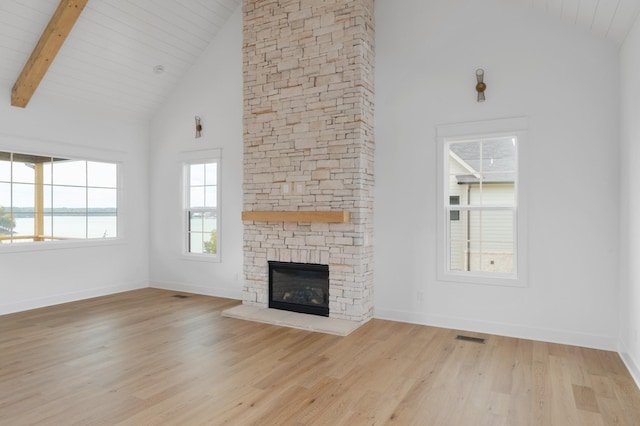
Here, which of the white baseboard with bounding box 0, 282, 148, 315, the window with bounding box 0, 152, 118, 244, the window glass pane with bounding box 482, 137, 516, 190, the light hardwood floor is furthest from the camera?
the window with bounding box 0, 152, 118, 244

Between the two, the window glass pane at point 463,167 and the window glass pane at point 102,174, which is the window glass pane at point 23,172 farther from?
the window glass pane at point 463,167

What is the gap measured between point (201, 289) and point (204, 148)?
2.21 meters

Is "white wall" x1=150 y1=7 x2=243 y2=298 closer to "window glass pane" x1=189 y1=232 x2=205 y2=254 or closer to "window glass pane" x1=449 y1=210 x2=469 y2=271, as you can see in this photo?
"window glass pane" x1=189 y1=232 x2=205 y2=254

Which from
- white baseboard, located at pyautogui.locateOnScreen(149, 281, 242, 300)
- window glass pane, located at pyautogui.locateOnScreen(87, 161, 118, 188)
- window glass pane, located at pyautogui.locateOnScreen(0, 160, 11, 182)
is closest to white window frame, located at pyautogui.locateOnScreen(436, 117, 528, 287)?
white baseboard, located at pyautogui.locateOnScreen(149, 281, 242, 300)

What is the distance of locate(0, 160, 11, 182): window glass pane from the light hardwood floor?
193cm

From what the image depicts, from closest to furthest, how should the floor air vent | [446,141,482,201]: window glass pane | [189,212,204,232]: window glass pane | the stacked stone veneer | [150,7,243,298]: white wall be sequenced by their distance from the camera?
the floor air vent, [446,141,482,201]: window glass pane, the stacked stone veneer, [150,7,243,298]: white wall, [189,212,204,232]: window glass pane

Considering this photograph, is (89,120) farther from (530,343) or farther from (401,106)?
(530,343)

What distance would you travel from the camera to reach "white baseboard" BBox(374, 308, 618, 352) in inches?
160

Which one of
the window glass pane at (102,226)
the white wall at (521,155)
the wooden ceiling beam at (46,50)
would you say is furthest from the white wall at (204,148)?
the white wall at (521,155)

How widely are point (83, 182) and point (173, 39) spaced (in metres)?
2.53

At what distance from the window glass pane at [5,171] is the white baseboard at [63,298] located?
5.30 ft

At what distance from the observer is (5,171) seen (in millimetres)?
5469

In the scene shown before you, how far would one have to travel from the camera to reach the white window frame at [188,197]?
21.0 feet

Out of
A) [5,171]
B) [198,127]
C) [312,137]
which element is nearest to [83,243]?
[5,171]
